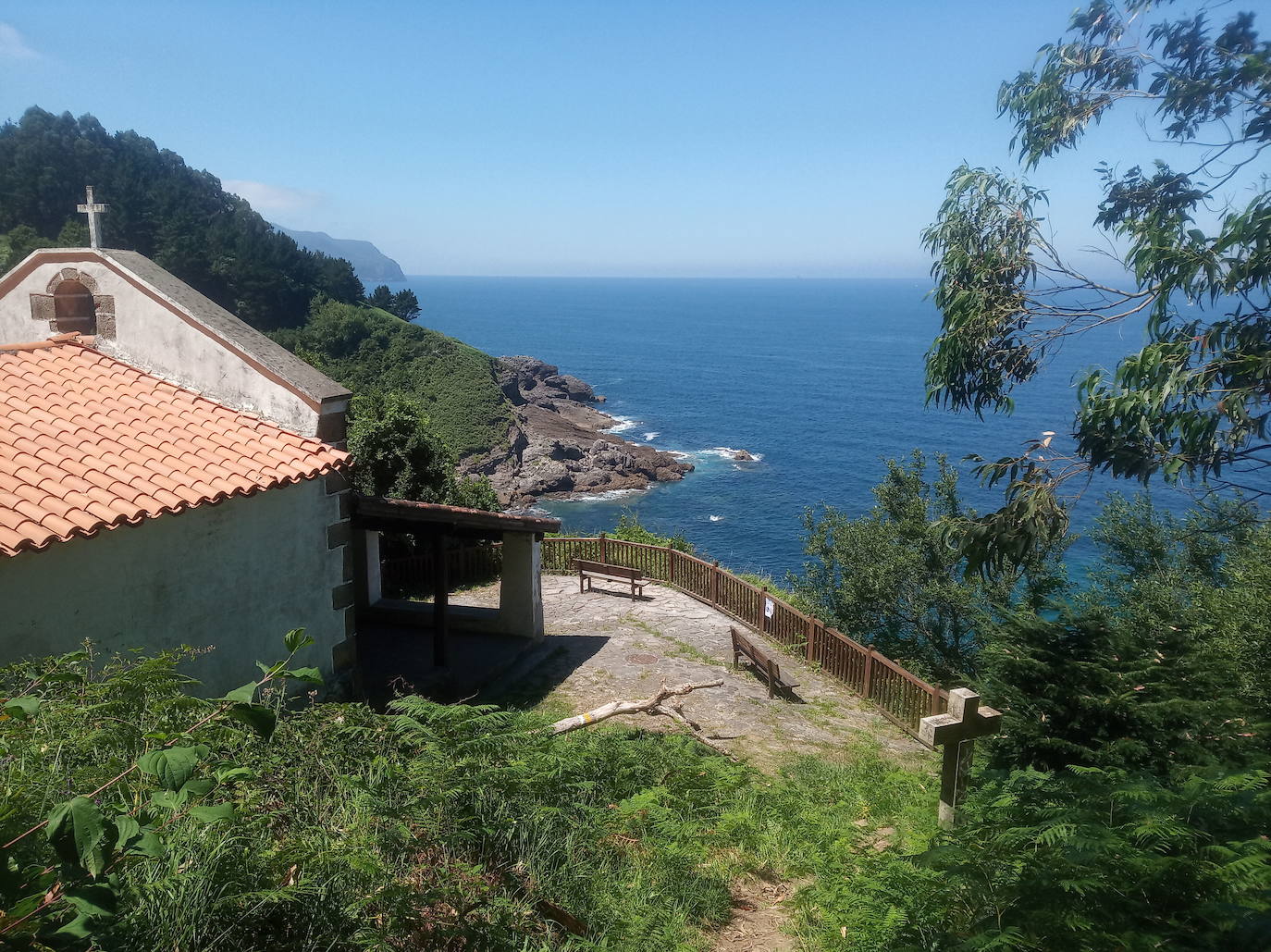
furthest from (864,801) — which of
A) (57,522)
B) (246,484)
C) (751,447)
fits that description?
(751,447)

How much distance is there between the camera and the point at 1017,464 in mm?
8977

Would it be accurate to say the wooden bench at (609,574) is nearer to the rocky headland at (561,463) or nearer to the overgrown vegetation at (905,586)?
the overgrown vegetation at (905,586)

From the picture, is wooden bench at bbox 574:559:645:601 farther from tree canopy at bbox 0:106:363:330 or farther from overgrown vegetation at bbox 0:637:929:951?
tree canopy at bbox 0:106:363:330

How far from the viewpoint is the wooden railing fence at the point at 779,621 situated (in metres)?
12.7

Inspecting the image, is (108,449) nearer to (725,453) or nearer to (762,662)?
(762,662)

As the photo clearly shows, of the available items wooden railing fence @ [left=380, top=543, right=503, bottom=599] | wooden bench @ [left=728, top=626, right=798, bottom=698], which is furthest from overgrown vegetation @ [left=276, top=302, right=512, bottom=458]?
wooden bench @ [left=728, top=626, right=798, bottom=698]

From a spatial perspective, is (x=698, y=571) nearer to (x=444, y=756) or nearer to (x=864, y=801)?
(x=864, y=801)

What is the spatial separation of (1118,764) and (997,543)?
268 centimetres

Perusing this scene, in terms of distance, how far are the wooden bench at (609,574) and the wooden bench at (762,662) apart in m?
3.64

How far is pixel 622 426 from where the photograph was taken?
8219 cm

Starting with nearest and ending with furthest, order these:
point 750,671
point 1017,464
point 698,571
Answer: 1. point 1017,464
2. point 750,671
3. point 698,571

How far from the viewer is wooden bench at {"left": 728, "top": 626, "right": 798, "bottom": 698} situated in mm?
13172

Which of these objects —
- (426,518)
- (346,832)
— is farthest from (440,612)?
(346,832)

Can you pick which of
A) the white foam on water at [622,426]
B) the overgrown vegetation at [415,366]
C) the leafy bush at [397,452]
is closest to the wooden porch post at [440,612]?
the leafy bush at [397,452]
